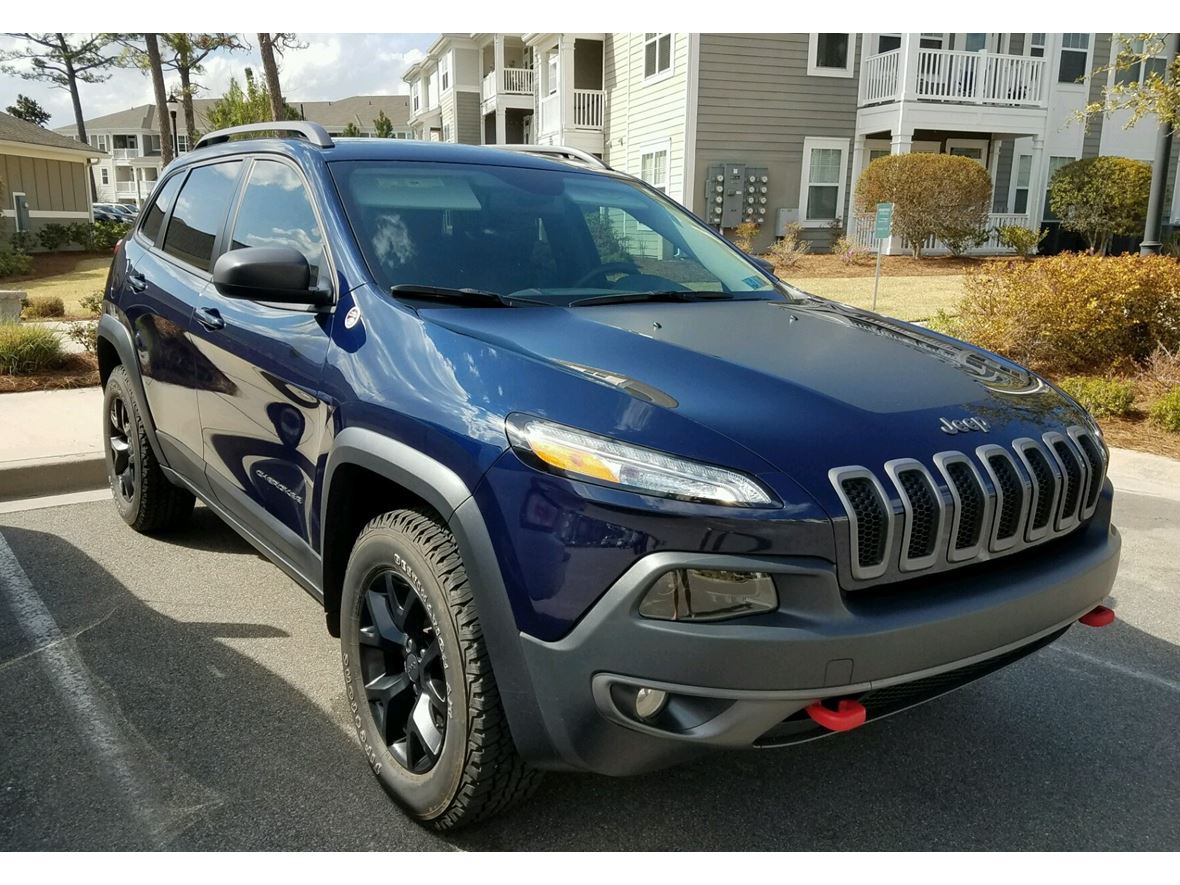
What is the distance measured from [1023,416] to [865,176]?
19.0 m

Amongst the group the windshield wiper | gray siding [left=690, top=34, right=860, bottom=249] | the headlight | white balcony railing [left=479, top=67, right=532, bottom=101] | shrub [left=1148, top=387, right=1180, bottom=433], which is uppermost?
white balcony railing [left=479, top=67, right=532, bottom=101]

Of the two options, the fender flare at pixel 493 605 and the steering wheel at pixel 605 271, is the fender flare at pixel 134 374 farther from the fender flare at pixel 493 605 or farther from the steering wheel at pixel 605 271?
the fender flare at pixel 493 605

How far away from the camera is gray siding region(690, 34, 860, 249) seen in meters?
20.6

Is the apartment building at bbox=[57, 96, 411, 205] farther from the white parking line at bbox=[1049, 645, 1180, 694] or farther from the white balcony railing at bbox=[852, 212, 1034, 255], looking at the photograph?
the white parking line at bbox=[1049, 645, 1180, 694]

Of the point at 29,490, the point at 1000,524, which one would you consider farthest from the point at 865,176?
the point at 1000,524

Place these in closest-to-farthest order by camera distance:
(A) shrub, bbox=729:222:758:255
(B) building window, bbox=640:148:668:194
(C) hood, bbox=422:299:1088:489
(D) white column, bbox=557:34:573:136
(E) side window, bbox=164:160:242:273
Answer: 1. (C) hood, bbox=422:299:1088:489
2. (E) side window, bbox=164:160:242:273
3. (A) shrub, bbox=729:222:758:255
4. (B) building window, bbox=640:148:668:194
5. (D) white column, bbox=557:34:573:136

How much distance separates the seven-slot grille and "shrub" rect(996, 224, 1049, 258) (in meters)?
19.5

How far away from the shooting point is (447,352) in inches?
98.7

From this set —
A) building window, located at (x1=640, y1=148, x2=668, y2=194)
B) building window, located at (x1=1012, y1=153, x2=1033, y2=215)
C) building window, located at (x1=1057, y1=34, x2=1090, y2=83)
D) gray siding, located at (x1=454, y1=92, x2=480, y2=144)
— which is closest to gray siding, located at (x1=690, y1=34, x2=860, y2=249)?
building window, located at (x1=640, y1=148, x2=668, y2=194)

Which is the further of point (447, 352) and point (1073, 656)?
point (1073, 656)

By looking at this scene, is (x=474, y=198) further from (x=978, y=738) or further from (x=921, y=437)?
(x=978, y=738)

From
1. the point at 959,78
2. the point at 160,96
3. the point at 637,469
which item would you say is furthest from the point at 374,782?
the point at 160,96

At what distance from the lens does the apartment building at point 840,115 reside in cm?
2066

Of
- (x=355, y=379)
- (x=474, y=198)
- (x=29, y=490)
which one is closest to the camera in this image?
(x=355, y=379)
